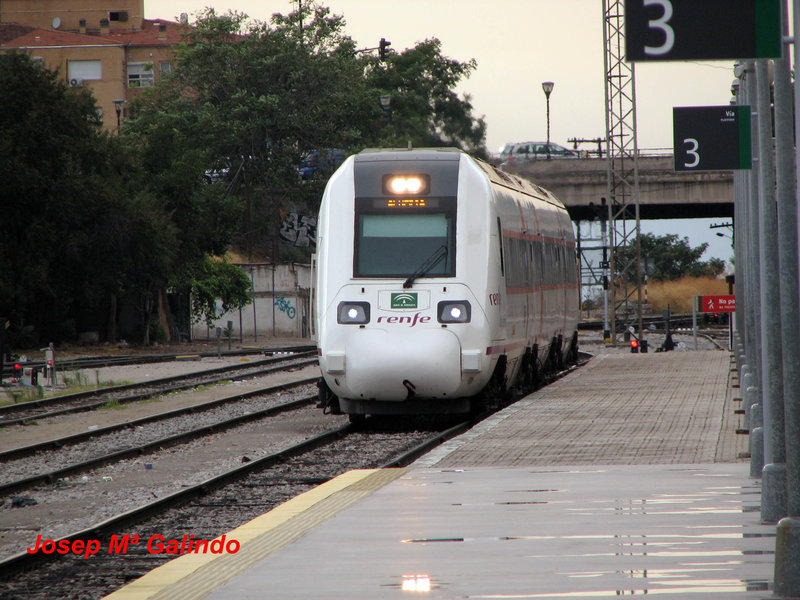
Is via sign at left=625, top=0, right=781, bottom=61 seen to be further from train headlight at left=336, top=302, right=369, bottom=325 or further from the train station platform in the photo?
train headlight at left=336, top=302, right=369, bottom=325

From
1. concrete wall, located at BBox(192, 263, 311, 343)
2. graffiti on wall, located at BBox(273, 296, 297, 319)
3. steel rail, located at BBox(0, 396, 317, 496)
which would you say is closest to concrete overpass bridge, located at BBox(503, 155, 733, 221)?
concrete wall, located at BBox(192, 263, 311, 343)

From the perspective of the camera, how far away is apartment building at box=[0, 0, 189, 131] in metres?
90.2

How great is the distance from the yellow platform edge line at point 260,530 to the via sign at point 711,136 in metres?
4.42

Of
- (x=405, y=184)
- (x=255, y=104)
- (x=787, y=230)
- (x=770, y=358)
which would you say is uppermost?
(x=255, y=104)

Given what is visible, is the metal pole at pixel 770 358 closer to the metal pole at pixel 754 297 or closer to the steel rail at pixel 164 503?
the metal pole at pixel 754 297

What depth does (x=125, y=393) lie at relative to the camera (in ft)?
84.5

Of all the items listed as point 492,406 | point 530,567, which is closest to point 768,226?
point 530,567

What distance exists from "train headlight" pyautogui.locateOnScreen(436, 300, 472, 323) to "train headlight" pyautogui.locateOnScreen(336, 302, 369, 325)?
917 millimetres

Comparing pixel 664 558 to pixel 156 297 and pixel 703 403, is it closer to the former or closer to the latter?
pixel 703 403

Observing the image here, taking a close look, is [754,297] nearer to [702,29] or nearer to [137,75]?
[702,29]

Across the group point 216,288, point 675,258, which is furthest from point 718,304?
point 675,258

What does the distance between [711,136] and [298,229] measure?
193 feet

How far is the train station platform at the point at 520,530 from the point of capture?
631 centimetres

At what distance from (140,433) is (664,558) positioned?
12.4m
